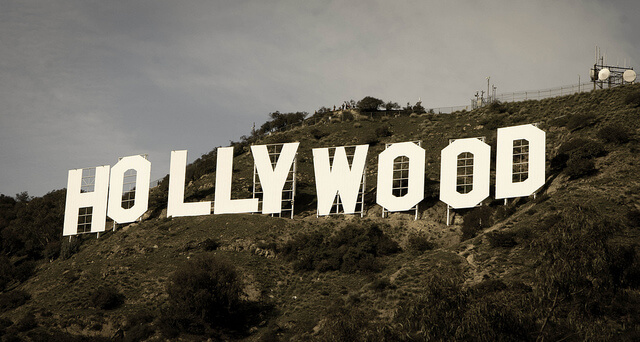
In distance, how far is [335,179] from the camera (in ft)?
197

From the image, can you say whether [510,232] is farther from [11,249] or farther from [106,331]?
[11,249]

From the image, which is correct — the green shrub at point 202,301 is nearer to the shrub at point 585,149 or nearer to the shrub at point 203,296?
the shrub at point 203,296

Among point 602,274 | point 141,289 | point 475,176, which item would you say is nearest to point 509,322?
point 602,274

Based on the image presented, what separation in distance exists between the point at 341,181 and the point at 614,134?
2447cm

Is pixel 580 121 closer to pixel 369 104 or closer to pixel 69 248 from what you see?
pixel 369 104

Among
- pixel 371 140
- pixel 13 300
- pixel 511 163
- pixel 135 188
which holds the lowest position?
pixel 13 300

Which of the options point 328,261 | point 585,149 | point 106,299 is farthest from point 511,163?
point 106,299

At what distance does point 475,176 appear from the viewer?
5566cm

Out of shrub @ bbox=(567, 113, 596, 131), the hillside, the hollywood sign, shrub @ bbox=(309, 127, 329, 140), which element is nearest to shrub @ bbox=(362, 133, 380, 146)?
shrub @ bbox=(309, 127, 329, 140)

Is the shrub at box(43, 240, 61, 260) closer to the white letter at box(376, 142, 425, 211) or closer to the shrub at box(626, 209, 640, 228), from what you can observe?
the white letter at box(376, 142, 425, 211)

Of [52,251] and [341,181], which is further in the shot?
[52,251]

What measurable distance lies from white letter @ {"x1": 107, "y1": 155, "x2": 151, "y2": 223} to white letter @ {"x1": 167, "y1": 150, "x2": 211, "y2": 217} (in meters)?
2.44

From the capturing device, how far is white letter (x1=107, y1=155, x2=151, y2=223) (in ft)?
211

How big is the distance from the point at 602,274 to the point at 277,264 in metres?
32.6
